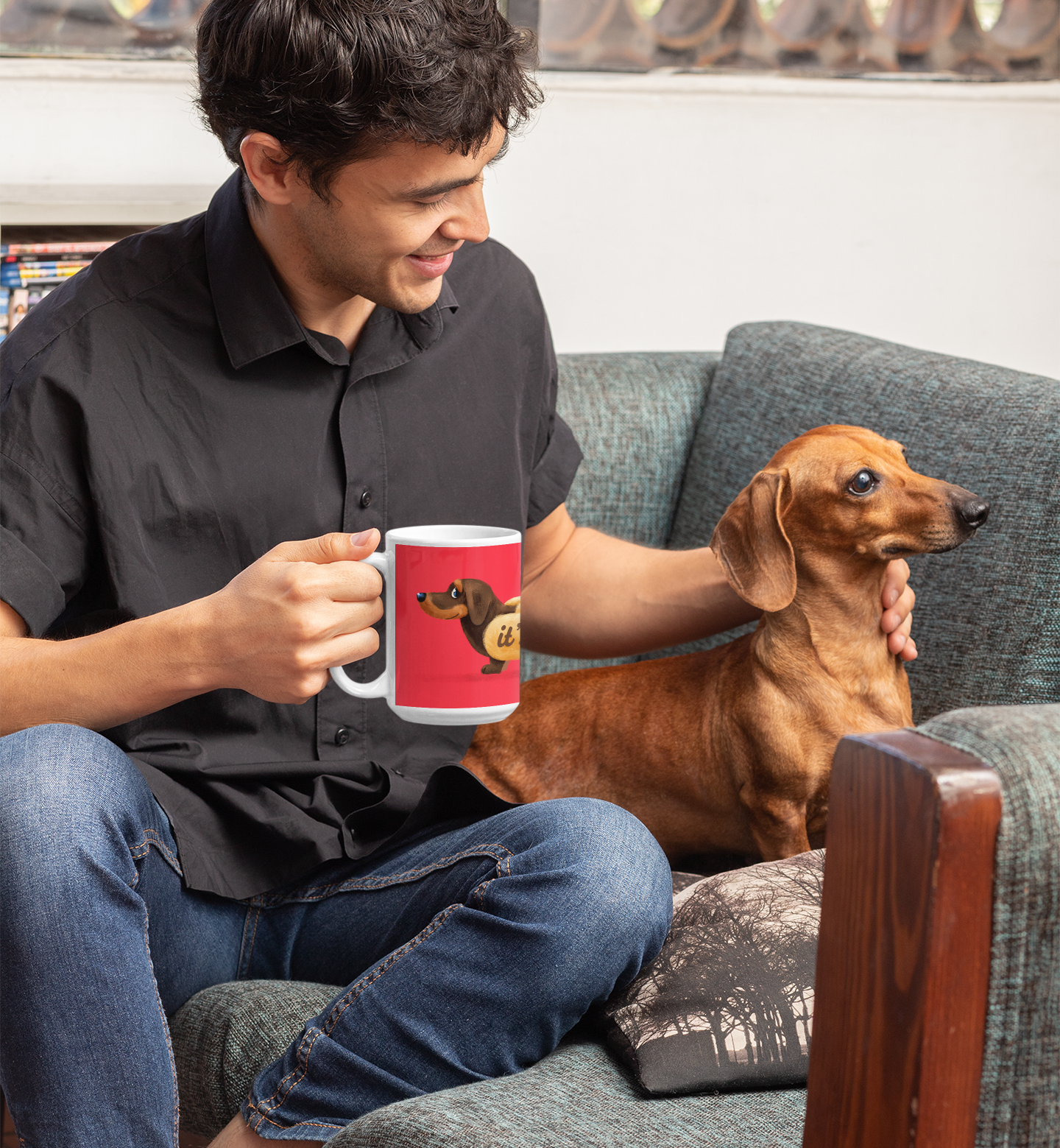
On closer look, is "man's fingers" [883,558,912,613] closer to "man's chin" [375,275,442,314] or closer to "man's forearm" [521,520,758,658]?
"man's forearm" [521,520,758,658]

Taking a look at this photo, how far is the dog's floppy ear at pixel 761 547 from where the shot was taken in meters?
1.40

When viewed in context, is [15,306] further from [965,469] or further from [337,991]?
[965,469]

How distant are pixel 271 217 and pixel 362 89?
0.23 m

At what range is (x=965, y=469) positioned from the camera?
148 centimetres

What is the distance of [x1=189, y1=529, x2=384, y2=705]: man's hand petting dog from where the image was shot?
99 centimetres

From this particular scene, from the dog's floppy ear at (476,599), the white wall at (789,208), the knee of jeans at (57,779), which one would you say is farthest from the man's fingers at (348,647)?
the white wall at (789,208)

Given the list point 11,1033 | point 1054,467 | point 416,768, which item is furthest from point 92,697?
point 1054,467

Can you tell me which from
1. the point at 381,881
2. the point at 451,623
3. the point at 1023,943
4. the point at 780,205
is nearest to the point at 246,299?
the point at 451,623

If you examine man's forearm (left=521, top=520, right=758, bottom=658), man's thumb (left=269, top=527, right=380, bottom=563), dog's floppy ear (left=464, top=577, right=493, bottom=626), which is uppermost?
man's thumb (left=269, top=527, right=380, bottom=563)

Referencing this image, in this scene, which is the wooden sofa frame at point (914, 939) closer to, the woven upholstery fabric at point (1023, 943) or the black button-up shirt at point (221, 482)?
the woven upholstery fabric at point (1023, 943)

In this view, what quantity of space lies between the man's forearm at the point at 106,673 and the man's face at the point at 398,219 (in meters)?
0.37

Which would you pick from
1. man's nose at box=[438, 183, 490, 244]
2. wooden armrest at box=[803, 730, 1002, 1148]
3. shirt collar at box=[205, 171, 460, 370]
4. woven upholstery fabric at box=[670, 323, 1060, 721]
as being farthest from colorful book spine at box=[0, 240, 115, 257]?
wooden armrest at box=[803, 730, 1002, 1148]

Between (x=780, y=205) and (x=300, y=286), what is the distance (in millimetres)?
1529

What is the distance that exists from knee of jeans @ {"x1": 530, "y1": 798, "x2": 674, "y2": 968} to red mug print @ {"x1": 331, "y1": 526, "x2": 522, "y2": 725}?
6.7 inches
